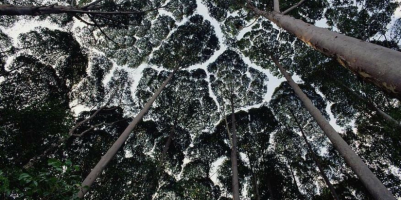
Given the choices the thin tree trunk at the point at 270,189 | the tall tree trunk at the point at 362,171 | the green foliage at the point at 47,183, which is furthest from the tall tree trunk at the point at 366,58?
the thin tree trunk at the point at 270,189

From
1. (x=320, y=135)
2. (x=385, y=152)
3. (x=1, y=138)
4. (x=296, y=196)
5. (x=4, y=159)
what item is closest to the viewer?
(x=4, y=159)

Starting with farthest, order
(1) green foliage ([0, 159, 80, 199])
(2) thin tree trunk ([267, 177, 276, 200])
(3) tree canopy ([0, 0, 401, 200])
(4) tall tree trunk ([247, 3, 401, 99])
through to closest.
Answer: (2) thin tree trunk ([267, 177, 276, 200]) → (3) tree canopy ([0, 0, 401, 200]) → (1) green foliage ([0, 159, 80, 199]) → (4) tall tree trunk ([247, 3, 401, 99])

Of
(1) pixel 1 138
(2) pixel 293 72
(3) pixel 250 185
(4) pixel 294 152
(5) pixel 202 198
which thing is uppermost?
(2) pixel 293 72

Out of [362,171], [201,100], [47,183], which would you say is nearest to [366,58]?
[47,183]

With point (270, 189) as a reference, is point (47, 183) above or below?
below

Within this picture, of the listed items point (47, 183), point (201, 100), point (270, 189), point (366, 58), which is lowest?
point (47, 183)

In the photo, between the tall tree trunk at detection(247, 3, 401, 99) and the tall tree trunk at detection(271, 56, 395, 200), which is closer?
the tall tree trunk at detection(247, 3, 401, 99)

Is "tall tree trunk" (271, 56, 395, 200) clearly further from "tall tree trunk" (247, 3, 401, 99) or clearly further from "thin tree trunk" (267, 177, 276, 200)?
"thin tree trunk" (267, 177, 276, 200)

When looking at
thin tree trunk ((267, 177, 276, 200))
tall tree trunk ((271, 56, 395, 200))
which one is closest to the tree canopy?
thin tree trunk ((267, 177, 276, 200))

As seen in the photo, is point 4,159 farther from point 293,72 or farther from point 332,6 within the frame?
point 332,6

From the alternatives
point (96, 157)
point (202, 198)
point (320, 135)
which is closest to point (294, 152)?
point (320, 135)

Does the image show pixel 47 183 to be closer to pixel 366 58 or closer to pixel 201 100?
pixel 366 58
